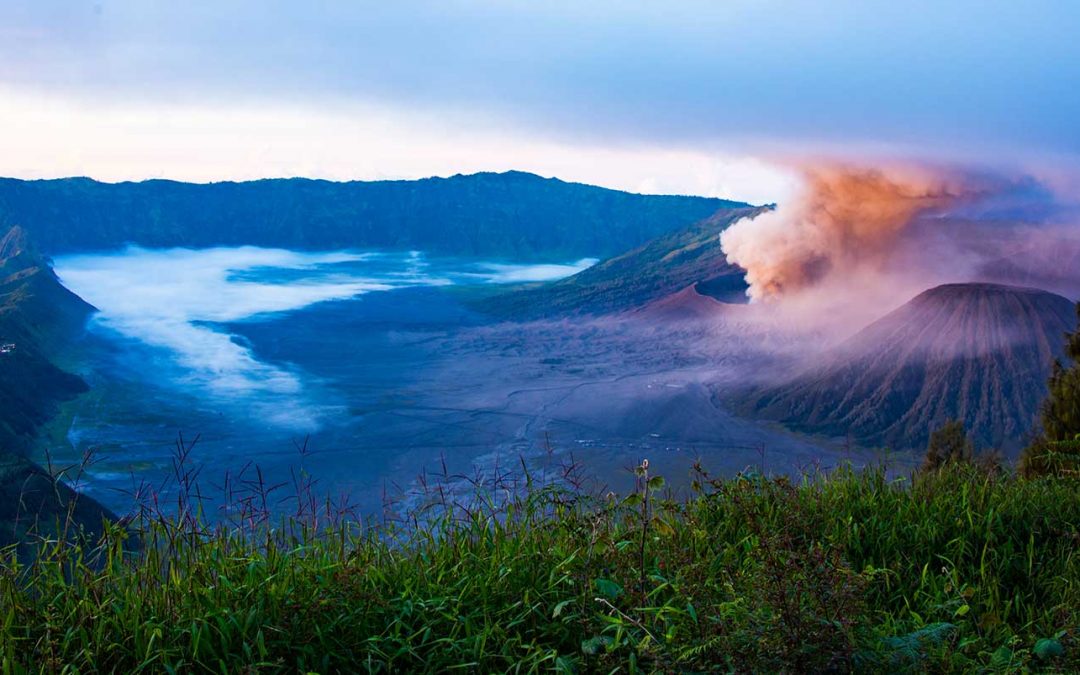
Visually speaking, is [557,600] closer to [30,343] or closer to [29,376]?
[29,376]

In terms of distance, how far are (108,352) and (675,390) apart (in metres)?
68.7

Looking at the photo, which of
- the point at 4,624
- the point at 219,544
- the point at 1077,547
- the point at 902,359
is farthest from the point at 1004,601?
the point at 902,359

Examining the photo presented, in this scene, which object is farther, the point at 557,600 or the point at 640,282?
the point at 640,282

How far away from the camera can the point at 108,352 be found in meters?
104

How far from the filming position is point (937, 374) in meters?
70.8

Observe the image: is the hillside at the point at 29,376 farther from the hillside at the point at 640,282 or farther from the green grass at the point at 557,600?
the hillside at the point at 640,282

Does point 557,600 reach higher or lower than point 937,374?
higher

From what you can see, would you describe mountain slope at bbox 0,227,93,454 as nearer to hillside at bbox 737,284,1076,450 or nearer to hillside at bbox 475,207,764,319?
hillside at bbox 737,284,1076,450

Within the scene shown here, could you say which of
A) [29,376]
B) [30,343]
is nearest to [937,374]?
[29,376]

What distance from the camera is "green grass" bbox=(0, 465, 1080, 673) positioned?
3.07m

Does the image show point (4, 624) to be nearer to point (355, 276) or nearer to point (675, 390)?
point (675, 390)

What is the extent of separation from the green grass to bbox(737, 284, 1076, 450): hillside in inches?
2402

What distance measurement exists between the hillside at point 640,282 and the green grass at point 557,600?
109021 millimetres

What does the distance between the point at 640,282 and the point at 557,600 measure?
126 metres
